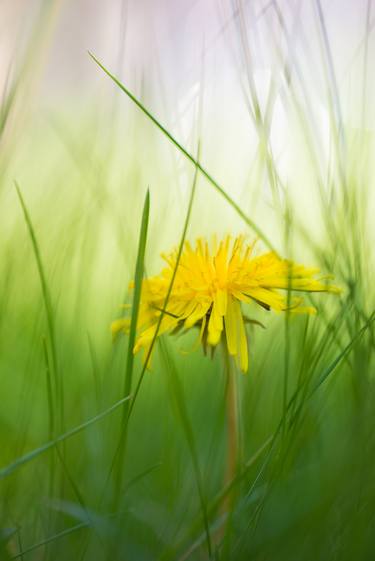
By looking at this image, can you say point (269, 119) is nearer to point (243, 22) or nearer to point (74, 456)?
point (243, 22)

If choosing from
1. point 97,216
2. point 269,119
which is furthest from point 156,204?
point 269,119

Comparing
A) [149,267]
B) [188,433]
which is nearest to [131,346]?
[188,433]

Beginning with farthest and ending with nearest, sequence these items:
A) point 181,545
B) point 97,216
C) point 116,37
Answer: point 116,37, point 97,216, point 181,545

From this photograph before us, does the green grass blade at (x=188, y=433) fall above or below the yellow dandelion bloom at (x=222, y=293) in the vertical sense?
below

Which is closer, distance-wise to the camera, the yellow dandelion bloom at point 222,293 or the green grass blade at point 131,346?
the green grass blade at point 131,346

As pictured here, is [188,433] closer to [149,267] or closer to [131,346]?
[131,346]

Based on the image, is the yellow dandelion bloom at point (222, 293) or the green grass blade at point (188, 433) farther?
the yellow dandelion bloom at point (222, 293)
